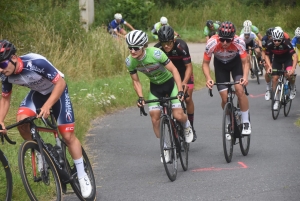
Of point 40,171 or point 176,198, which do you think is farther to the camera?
point 176,198

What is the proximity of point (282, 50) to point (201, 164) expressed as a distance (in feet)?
18.7

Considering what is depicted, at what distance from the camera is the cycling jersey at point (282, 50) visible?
15203 mm

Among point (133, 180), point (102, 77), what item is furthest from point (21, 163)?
point (102, 77)

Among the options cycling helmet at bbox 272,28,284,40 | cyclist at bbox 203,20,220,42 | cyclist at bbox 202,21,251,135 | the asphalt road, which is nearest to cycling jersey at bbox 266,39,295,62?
cycling helmet at bbox 272,28,284,40

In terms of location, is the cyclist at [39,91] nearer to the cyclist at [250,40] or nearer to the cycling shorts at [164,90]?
the cycling shorts at [164,90]

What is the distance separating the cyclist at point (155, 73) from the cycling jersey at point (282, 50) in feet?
17.8

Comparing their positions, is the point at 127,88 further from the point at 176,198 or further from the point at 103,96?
the point at 176,198

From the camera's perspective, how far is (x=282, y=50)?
15352mm

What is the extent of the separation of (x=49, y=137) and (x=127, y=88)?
6.53 meters

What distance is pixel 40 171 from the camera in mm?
7234

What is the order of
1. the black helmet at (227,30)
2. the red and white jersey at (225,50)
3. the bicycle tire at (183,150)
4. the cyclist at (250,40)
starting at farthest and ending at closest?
1. the cyclist at (250,40)
2. the red and white jersey at (225,50)
3. the black helmet at (227,30)
4. the bicycle tire at (183,150)

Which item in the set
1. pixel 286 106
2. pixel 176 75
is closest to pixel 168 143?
pixel 176 75

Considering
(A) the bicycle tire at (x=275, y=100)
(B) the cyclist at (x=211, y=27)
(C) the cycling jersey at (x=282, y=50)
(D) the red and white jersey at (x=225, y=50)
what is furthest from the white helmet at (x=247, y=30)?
(D) the red and white jersey at (x=225, y=50)

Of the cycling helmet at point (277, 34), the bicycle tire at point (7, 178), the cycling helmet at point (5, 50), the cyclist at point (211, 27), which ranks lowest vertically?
the cyclist at point (211, 27)
